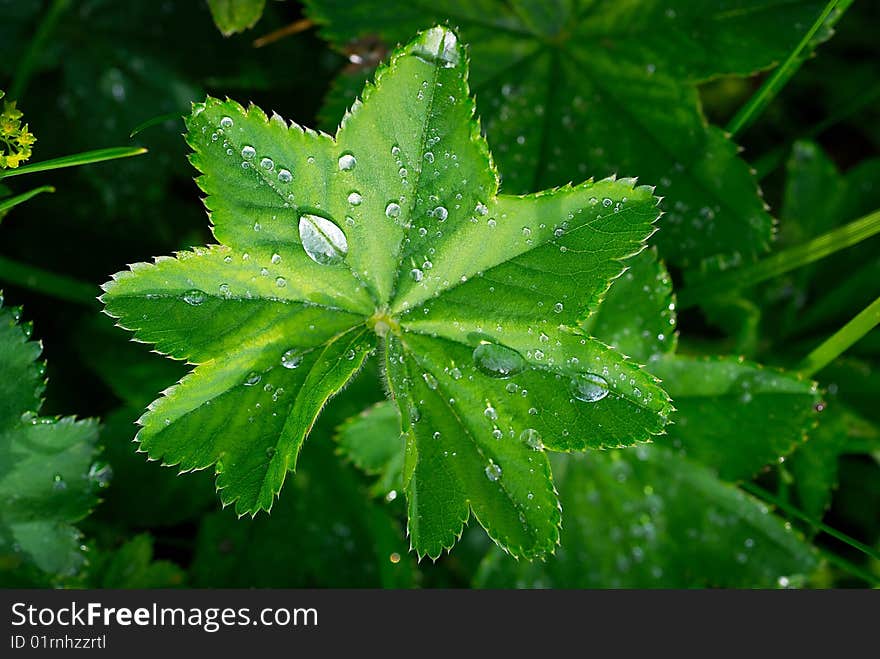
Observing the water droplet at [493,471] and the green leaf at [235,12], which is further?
the green leaf at [235,12]

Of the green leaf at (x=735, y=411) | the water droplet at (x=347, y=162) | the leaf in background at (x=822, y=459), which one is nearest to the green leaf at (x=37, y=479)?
the water droplet at (x=347, y=162)

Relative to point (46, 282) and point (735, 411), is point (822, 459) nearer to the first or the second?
point (735, 411)

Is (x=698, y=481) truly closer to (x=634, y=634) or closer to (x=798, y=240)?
(x=634, y=634)

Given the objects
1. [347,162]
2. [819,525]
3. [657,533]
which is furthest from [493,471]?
[819,525]

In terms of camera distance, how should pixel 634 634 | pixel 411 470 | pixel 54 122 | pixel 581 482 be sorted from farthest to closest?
pixel 54 122 < pixel 581 482 < pixel 634 634 < pixel 411 470

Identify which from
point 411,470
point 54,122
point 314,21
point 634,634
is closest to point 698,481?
point 634,634

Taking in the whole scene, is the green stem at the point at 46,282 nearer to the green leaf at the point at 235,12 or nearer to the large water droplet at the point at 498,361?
the green leaf at the point at 235,12

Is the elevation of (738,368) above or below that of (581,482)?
above
